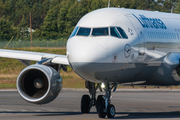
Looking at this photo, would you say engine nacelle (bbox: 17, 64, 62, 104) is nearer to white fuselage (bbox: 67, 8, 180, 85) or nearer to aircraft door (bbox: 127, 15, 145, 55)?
white fuselage (bbox: 67, 8, 180, 85)

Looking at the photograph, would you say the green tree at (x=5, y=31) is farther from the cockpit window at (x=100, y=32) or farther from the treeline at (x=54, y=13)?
the cockpit window at (x=100, y=32)

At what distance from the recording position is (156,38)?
1552cm

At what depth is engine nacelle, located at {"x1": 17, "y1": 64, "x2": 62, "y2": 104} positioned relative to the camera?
50.9 feet

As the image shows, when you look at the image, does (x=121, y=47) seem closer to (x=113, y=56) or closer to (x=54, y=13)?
(x=113, y=56)

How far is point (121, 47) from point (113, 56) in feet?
1.59

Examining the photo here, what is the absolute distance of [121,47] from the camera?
13352 millimetres

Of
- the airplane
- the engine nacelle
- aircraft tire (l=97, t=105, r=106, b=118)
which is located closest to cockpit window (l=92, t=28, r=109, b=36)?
the airplane

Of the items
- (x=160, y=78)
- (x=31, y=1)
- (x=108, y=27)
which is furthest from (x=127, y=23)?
(x=31, y=1)

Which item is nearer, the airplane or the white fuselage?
the white fuselage

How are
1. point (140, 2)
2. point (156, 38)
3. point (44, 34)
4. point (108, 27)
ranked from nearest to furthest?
point (108, 27) < point (156, 38) < point (44, 34) < point (140, 2)

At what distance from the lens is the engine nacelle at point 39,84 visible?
15508 mm

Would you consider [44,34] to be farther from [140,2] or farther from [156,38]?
[156,38]

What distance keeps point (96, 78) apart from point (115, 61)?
3.04 feet

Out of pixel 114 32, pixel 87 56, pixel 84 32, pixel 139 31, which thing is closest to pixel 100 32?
pixel 114 32
